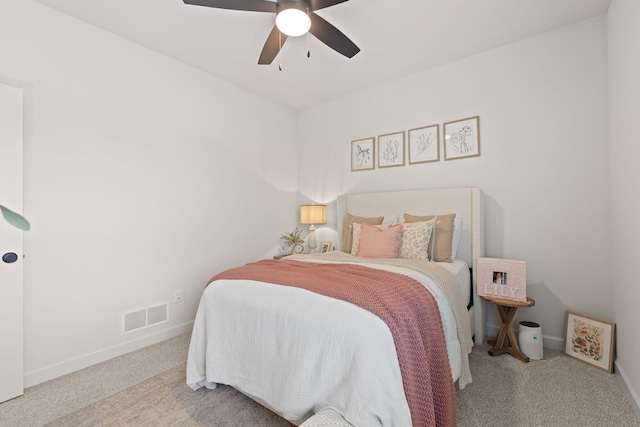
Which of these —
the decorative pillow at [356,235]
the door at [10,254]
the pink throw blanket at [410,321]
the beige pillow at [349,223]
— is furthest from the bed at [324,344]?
the door at [10,254]

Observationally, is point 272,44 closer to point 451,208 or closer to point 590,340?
point 451,208

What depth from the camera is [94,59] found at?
2547 millimetres

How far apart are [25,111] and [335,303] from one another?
2.59m

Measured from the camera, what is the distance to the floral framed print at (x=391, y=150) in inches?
139

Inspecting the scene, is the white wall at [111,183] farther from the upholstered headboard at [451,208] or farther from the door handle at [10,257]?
the upholstered headboard at [451,208]

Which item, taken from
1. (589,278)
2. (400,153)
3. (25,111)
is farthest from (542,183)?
(25,111)

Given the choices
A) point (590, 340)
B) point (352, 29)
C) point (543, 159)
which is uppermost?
point (352, 29)

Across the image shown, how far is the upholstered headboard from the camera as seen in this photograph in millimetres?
2789

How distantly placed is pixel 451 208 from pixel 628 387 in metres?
1.70

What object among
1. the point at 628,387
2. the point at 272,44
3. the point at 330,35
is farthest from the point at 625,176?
the point at 272,44

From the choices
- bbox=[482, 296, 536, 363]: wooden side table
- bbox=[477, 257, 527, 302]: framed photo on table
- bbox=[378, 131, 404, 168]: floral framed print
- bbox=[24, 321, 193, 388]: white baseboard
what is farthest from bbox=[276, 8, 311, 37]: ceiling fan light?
bbox=[24, 321, 193, 388]: white baseboard

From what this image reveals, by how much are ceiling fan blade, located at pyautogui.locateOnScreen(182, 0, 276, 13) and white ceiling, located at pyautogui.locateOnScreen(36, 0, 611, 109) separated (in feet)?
1.96

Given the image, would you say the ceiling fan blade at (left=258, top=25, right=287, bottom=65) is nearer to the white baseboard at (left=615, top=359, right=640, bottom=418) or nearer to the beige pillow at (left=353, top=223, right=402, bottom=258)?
the beige pillow at (left=353, top=223, right=402, bottom=258)

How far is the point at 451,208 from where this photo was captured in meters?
3.00
